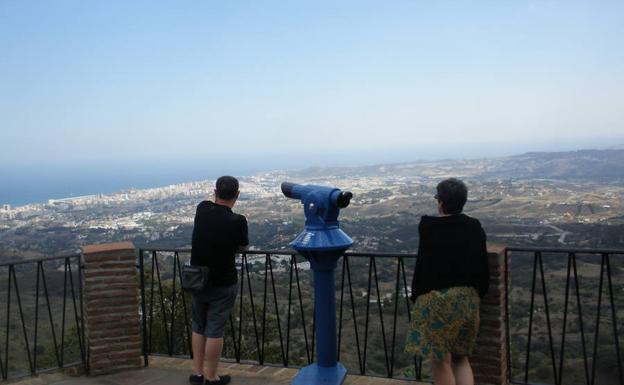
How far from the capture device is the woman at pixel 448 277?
3309 millimetres

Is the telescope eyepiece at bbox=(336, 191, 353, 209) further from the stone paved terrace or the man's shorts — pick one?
the stone paved terrace

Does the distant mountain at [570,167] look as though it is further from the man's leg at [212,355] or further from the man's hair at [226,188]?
the man's hair at [226,188]

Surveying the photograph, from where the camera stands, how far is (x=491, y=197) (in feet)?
163

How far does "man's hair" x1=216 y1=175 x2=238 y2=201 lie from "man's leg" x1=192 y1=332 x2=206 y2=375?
3.99 feet

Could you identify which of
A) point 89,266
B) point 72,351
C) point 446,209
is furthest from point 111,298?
point 72,351

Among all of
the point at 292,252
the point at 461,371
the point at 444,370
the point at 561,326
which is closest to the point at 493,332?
the point at 461,371

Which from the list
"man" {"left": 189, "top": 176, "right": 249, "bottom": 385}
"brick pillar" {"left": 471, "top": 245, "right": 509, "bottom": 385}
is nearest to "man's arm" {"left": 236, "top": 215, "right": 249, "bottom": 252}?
"man" {"left": 189, "top": 176, "right": 249, "bottom": 385}

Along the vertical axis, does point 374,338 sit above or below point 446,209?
below

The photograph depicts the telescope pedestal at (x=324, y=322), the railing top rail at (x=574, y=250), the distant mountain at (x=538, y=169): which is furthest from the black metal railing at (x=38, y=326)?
the distant mountain at (x=538, y=169)

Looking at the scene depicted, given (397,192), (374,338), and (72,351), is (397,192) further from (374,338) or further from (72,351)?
(72,351)

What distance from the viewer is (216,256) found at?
4223 mm

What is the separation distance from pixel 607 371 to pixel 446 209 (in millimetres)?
10267

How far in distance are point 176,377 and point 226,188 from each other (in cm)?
202

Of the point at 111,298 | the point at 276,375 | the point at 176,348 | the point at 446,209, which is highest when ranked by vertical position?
the point at 446,209
